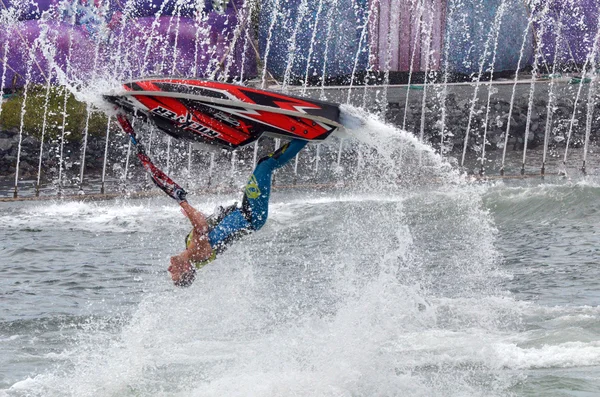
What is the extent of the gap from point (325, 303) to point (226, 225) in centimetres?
299

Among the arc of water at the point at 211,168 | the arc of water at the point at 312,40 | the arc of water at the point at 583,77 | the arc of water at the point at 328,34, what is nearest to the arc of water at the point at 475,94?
the arc of water at the point at 583,77

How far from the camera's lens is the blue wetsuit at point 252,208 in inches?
369

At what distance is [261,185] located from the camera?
9359 millimetres

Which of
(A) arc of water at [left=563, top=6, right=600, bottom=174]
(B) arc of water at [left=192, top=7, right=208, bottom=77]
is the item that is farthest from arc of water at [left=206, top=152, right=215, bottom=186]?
(A) arc of water at [left=563, top=6, right=600, bottom=174]

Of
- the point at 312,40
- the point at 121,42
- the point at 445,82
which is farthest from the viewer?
the point at 445,82

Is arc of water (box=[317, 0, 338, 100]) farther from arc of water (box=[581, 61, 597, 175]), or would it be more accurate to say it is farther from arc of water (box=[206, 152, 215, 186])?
arc of water (box=[581, 61, 597, 175])

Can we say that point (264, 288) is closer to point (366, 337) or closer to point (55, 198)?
point (366, 337)

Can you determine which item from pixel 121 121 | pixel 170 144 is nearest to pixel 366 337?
pixel 121 121

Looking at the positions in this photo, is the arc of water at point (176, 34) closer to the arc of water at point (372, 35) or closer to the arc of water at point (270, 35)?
the arc of water at point (270, 35)

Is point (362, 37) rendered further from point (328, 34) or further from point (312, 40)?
point (312, 40)

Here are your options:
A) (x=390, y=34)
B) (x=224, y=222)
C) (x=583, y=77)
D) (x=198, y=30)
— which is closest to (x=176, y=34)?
(x=198, y=30)

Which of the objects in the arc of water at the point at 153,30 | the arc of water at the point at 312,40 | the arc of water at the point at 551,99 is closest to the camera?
the arc of water at the point at 551,99

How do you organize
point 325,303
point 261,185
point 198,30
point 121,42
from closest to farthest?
point 261,185, point 325,303, point 121,42, point 198,30

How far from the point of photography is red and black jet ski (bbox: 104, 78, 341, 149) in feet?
30.0
